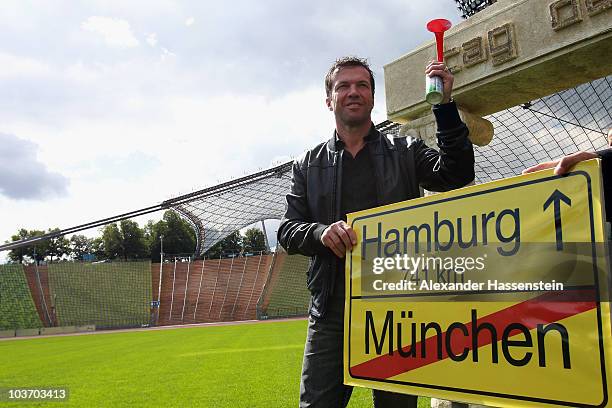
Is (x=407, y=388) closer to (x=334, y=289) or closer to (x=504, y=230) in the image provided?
(x=334, y=289)

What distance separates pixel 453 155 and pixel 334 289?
77cm

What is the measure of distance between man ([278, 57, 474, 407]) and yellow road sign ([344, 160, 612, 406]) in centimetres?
11

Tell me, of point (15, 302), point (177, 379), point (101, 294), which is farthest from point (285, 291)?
point (177, 379)

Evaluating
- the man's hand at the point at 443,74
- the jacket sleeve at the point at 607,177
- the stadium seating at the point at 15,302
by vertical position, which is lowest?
the stadium seating at the point at 15,302

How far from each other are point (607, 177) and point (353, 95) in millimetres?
1079

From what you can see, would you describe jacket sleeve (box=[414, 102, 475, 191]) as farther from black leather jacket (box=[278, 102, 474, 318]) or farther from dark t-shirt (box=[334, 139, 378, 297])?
dark t-shirt (box=[334, 139, 378, 297])

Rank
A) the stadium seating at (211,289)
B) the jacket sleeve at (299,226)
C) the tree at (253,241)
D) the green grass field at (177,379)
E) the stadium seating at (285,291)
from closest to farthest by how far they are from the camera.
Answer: the jacket sleeve at (299,226) < the green grass field at (177,379) < the stadium seating at (285,291) < the stadium seating at (211,289) < the tree at (253,241)

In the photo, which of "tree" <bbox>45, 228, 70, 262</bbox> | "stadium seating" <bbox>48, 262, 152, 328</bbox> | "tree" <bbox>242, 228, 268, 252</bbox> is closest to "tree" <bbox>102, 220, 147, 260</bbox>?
"tree" <bbox>45, 228, 70, 262</bbox>

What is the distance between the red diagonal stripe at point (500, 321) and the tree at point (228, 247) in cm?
6441

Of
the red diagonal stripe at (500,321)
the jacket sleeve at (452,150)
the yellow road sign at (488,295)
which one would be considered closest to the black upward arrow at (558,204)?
the yellow road sign at (488,295)

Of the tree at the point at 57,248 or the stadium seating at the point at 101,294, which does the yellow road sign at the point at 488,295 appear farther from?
the tree at the point at 57,248

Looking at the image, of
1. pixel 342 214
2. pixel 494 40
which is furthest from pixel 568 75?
pixel 342 214

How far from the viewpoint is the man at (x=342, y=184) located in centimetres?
193

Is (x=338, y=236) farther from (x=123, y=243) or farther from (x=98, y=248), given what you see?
(x=98, y=248)
